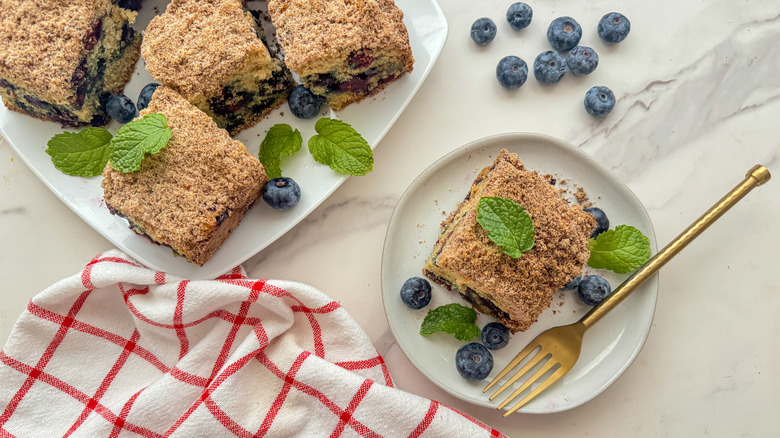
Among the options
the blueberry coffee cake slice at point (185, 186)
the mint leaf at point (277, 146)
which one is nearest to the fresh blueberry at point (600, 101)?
the mint leaf at point (277, 146)

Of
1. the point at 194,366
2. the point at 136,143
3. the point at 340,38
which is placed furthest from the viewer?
the point at 194,366

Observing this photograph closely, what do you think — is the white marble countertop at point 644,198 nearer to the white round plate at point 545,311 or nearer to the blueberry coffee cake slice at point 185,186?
the white round plate at point 545,311

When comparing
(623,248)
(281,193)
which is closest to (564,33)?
(623,248)

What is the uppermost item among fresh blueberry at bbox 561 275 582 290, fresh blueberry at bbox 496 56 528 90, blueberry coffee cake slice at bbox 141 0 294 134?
fresh blueberry at bbox 496 56 528 90

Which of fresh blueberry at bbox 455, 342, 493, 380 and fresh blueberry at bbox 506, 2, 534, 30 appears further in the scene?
fresh blueberry at bbox 506, 2, 534, 30

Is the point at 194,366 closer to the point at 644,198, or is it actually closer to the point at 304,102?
the point at 304,102

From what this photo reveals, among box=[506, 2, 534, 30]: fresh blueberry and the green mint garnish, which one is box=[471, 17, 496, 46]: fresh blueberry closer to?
box=[506, 2, 534, 30]: fresh blueberry

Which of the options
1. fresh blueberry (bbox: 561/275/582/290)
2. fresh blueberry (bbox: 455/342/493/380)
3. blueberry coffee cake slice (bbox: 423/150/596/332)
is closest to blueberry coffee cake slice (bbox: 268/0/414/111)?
blueberry coffee cake slice (bbox: 423/150/596/332)
